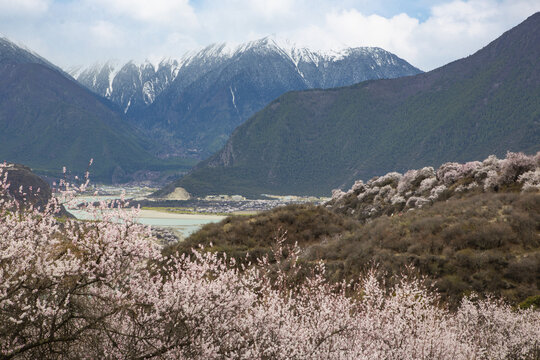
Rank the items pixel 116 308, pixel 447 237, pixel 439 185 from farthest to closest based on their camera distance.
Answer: pixel 439 185 < pixel 447 237 < pixel 116 308

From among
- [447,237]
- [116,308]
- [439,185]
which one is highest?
[439,185]

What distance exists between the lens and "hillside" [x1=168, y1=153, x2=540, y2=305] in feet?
61.0

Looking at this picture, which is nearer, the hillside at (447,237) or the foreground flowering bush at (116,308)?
the foreground flowering bush at (116,308)

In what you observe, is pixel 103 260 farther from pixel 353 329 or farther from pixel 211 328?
pixel 353 329

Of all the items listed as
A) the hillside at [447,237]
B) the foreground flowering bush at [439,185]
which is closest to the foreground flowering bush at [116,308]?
the hillside at [447,237]

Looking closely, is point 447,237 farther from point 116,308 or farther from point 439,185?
point 439,185

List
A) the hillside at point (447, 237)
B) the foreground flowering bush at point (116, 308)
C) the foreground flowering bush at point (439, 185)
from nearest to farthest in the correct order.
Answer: the foreground flowering bush at point (116, 308), the hillside at point (447, 237), the foreground flowering bush at point (439, 185)

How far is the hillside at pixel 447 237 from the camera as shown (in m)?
18.6

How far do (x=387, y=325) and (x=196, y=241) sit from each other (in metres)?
23.5

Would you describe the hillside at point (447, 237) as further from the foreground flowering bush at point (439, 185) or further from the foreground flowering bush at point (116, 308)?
the foreground flowering bush at point (116, 308)

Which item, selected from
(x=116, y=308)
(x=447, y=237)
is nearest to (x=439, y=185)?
(x=447, y=237)

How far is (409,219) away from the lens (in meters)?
26.7

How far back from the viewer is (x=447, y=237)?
22.1m

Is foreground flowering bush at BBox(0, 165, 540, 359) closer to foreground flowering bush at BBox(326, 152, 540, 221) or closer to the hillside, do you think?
the hillside
